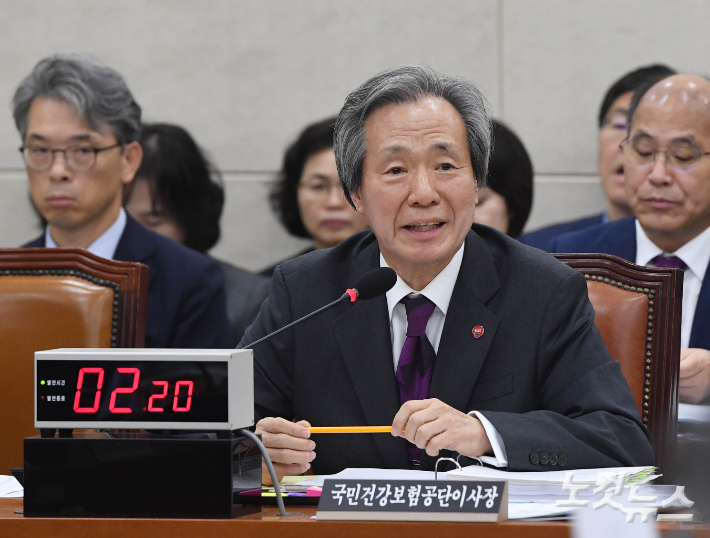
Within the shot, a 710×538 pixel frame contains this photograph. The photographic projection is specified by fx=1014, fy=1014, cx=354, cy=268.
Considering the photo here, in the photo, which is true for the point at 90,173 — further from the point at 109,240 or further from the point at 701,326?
the point at 701,326

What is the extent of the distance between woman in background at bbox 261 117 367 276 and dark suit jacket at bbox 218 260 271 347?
0.89 feet

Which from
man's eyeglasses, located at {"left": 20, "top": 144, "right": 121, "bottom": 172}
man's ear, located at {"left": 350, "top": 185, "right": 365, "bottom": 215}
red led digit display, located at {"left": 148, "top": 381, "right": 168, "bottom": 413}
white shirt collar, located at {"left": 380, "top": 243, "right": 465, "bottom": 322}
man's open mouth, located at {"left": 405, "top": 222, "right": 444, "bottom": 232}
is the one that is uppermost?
man's eyeglasses, located at {"left": 20, "top": 144, "right": 121, "bottom": 172}

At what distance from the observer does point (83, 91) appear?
9.55ft

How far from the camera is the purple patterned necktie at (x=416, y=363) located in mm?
1797

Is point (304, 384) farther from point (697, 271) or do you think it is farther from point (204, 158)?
point (204, 158)

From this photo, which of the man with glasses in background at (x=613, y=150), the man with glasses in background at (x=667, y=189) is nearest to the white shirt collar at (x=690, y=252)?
the man with glasses in background at (x=667, y=189)

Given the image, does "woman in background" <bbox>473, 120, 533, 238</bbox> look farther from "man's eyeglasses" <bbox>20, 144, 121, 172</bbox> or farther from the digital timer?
the digital timer

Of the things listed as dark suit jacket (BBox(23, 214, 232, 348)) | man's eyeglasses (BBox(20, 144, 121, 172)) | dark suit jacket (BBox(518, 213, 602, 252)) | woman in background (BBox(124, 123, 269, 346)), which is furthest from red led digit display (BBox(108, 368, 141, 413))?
dark suit jacket (BBox(518, 213, 602, 252))

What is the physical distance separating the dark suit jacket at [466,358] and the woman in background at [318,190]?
4.77 ft

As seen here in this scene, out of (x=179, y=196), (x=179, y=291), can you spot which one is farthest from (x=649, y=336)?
(x=179, y=196)

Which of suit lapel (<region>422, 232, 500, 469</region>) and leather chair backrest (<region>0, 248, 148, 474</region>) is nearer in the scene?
suit lapel (<region>422, 232, 500, 469</region>)

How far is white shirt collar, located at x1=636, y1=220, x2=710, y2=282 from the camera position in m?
2.68

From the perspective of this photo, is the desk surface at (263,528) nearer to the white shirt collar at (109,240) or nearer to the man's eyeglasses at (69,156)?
the white shirt collar at (109,240)

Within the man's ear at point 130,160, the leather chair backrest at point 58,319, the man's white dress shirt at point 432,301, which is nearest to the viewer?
the man's white dress shirt at point 432,301
